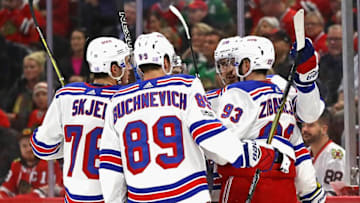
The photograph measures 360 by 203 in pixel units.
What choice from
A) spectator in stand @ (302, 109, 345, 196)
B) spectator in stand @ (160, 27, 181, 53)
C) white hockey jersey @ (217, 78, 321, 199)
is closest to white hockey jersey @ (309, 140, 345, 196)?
spectator in stand @ (302, 109, 345, 196)

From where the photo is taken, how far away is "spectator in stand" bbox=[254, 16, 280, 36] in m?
5.36

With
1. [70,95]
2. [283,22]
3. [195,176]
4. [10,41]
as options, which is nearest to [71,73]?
[10,41]

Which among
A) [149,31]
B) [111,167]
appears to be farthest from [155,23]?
[111,167]

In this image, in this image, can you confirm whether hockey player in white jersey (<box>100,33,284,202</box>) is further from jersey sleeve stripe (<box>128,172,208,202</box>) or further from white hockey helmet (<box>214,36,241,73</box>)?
white hockey helmet (<box>214,36,241,73</box>)

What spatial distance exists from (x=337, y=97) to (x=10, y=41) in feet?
7.98

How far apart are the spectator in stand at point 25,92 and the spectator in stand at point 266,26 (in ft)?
5.18

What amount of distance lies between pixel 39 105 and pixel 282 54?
178cm

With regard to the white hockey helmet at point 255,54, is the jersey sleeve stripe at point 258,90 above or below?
below

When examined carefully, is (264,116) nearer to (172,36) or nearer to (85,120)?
(85,120)

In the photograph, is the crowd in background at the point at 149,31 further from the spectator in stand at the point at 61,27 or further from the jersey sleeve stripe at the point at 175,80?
the jersey sleeve stripe at the point at 175,80

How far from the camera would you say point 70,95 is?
375 cm

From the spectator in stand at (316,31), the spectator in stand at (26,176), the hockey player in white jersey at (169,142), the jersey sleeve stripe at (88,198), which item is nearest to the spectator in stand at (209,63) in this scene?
the spectator in stand at (316,31)

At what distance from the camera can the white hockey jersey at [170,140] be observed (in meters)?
3.28

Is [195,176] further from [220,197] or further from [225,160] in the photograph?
[220,197]
